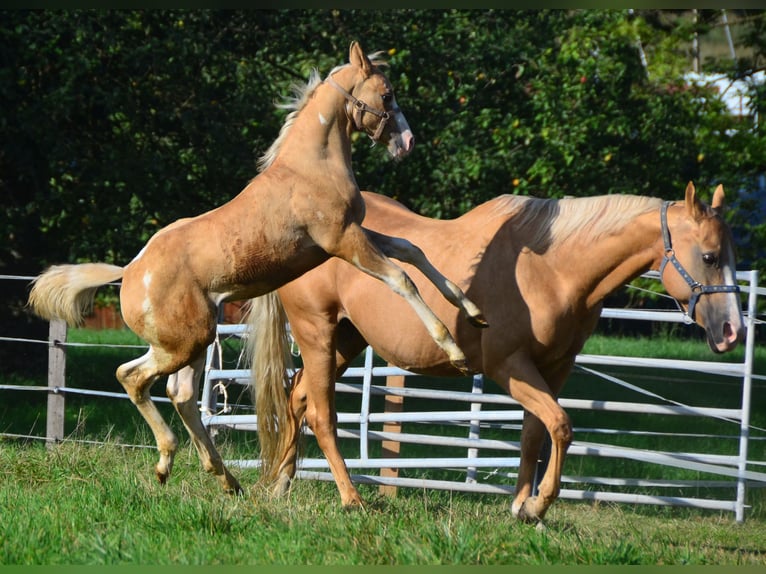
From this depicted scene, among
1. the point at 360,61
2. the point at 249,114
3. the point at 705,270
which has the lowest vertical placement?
the point at 705,270

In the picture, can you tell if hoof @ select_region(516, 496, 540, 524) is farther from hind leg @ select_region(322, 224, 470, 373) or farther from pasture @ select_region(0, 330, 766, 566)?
hind leg @ select_region(322, 224, 470, 373)

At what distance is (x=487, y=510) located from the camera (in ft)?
19.1

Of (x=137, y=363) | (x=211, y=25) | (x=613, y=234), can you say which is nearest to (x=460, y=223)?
(x=613, y=234)

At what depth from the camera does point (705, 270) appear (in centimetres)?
500

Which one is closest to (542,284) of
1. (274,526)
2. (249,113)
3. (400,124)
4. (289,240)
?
(400,124)

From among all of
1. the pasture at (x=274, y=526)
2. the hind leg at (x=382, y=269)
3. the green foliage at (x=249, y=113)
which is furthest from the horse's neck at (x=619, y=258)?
the green foliage at (x=249, y=113)

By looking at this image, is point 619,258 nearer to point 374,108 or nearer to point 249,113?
point 374,108

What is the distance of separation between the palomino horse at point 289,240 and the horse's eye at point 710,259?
122 centimetres

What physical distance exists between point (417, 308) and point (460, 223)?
1.18 m

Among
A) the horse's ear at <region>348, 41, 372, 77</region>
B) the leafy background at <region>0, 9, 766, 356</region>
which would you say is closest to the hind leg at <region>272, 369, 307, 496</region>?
the horse's ear at <region>348, 41, 372, 77</region>

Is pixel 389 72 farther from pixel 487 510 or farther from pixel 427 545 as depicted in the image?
pixel 427 545

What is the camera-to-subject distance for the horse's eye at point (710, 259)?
498cm

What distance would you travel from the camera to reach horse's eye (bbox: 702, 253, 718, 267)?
196 inches

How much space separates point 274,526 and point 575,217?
2257 mm
